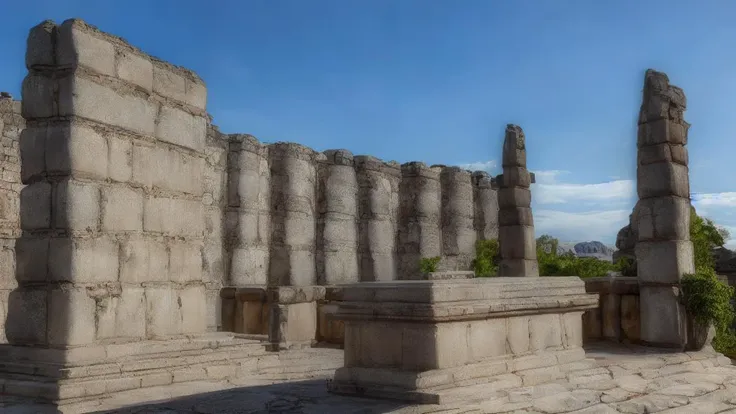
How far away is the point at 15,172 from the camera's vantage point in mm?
11734

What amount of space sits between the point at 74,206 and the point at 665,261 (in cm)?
771

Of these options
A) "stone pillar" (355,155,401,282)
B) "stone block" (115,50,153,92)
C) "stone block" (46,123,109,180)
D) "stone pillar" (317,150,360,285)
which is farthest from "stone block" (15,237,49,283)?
"stone pillar" (355,155,401,282)

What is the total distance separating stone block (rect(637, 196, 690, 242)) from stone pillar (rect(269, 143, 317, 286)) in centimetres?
815

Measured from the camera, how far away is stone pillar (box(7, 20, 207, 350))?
6.21m

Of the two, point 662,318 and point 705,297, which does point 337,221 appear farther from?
point 705,297

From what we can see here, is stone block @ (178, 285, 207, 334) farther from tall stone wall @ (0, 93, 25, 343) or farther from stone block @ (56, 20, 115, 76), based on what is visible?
tall stone wall @ (0, 93, 25, 343)

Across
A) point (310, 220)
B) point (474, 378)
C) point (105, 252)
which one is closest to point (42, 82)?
point (105, 252)

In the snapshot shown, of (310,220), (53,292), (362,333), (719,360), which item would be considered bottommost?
(719,360)

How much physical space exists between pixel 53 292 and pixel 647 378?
18.6ft

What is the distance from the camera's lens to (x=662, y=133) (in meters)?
10.3

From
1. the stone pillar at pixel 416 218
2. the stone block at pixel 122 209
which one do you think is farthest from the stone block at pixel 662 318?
the stone pillar at pixel 416 218

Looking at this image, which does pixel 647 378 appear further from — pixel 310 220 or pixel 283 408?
pixel 310 220

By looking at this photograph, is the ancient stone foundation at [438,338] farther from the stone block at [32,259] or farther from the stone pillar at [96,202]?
the stone block at [32,259]

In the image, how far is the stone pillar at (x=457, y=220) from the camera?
21781 mm
